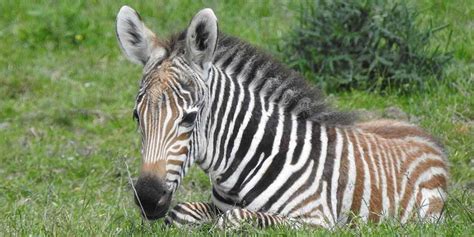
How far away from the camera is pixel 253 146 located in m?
7.29

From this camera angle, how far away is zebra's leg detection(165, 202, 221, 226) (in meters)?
7.16

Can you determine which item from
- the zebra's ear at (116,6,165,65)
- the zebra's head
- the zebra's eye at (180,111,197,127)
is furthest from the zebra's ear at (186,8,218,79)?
the zebra's eye at (180,111,197,127)

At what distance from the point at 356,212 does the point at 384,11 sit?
577 cm

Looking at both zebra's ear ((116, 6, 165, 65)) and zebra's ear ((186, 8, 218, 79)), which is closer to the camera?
zebra's ear ((186, 8, 218, 79))

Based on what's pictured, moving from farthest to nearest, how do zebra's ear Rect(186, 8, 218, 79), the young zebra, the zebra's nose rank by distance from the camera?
zebra's ear Rect(186, 8, 218, 79)
the young zebra
the zebra's nose

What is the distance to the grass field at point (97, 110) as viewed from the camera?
7.53 m

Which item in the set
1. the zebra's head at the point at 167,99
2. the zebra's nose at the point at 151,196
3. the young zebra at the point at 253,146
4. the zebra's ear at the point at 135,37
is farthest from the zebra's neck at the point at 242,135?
the zebra's nose at the point at 151,196

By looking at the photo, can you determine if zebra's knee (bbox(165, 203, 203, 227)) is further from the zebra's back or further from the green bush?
the green bush

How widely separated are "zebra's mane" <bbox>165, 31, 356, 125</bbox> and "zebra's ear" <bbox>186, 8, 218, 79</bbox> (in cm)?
50

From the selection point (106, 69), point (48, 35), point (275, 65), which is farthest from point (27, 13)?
point (275, 65)

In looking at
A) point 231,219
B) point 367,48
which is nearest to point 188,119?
point 231,219

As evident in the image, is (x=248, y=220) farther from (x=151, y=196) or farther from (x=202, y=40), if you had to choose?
(x=202, y=40)

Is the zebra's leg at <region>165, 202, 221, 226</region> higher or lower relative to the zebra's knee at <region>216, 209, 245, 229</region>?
lower

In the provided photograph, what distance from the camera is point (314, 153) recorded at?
7430 millimetres
